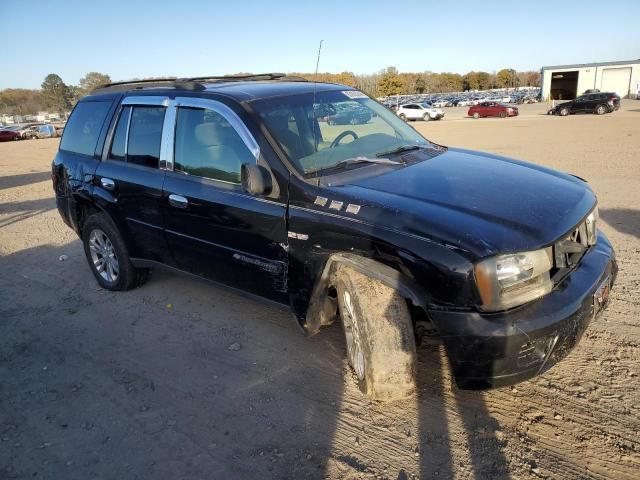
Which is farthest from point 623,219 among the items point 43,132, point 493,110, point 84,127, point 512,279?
point 43,132

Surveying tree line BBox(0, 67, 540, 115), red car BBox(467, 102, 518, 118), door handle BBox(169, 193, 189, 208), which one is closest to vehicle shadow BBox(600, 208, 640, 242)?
door handle BBox(169, 193, 189, 208)

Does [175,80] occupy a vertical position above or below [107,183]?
above

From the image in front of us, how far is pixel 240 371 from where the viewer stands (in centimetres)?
337

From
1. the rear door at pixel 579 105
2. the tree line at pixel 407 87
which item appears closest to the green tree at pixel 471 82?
the tree line at pixel 407 87

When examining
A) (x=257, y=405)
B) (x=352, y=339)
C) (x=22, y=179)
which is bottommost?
(x=257, y=405)

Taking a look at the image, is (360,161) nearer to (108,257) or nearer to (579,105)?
(108,257)

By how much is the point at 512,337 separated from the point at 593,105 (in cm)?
3739

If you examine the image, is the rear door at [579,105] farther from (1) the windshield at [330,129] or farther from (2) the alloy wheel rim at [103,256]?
(2) the alloy wheel rim at [103,256]

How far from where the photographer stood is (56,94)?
9788cm

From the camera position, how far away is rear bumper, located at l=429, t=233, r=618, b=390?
2.37 metres

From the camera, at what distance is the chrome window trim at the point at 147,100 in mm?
3881

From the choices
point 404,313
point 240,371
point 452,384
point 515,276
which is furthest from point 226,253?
point 515,276

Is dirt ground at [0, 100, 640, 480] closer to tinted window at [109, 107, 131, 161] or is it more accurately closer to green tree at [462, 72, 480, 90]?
tinted window at [109, 107, 131, 161]

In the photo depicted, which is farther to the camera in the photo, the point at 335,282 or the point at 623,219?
the point at 623,219
